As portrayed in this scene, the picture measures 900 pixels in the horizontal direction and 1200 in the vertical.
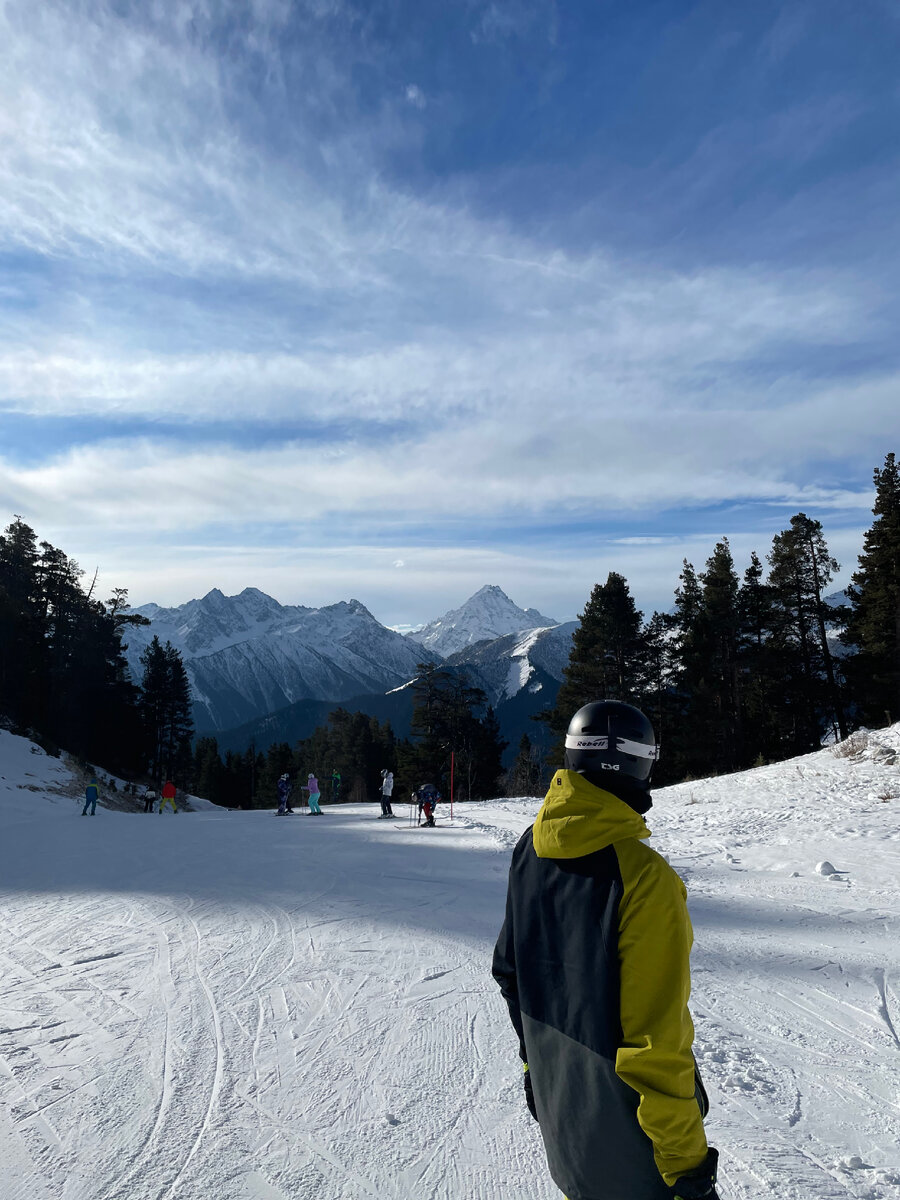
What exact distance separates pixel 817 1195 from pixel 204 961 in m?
5.53

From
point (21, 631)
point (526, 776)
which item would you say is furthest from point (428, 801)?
point (526, 776)

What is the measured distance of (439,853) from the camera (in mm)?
13867

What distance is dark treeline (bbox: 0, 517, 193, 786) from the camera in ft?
130

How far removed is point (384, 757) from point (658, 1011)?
72461 mm

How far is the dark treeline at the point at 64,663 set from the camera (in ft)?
130

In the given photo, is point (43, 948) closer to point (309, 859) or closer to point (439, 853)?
point (309, 859)

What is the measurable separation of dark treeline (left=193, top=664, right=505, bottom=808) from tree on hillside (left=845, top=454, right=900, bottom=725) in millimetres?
20585

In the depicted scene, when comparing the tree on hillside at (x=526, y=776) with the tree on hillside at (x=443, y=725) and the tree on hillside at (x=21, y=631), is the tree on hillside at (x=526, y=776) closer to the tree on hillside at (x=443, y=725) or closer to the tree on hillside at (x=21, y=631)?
the tree on hillside at (x=443, y=725)

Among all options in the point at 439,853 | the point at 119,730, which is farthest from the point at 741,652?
the point at 119,730

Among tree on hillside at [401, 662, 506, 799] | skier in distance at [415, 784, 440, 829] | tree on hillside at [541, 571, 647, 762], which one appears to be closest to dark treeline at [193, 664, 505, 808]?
tree on hillside at [401, 662, 506, 799]

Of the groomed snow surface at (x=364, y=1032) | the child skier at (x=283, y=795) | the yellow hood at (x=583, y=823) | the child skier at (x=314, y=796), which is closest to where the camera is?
the yellow hood at (x=583, y=823)

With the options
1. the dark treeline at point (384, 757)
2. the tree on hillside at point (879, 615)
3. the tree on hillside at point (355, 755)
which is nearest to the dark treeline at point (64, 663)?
the dark treeline at point (384, 757)

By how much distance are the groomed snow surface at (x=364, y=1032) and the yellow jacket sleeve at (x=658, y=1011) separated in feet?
6.58

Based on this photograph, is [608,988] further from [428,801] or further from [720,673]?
[720,673]
